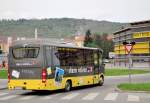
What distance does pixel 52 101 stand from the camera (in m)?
20.3

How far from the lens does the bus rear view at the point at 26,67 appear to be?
24109 millimetres

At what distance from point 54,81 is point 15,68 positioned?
2164mm

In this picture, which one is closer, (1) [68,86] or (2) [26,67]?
(2) [26,67]

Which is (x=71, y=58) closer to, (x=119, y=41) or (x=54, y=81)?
(x=54, y=81)

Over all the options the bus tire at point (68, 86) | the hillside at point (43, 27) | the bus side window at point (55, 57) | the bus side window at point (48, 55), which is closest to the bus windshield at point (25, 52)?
the bus side window at point (48, 55)

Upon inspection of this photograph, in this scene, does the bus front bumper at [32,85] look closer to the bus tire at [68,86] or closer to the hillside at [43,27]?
the bus tire at [68,86]

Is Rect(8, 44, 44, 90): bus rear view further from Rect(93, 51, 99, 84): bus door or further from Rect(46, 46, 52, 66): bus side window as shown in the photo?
Rect(93, 51, 99, 84): bus door

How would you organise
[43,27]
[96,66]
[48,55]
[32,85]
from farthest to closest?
[43,27] → [96,66] → [48,55] → [32,85]

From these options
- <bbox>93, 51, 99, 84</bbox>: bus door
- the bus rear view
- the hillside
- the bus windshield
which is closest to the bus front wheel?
the bus rear view

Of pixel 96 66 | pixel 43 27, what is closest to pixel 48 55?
pixel 96 66

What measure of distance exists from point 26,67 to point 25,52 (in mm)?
878

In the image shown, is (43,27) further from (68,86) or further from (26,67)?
(26,67)

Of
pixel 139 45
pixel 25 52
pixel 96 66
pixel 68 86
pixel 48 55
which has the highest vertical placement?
pixel 139 45

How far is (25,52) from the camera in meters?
24.8
